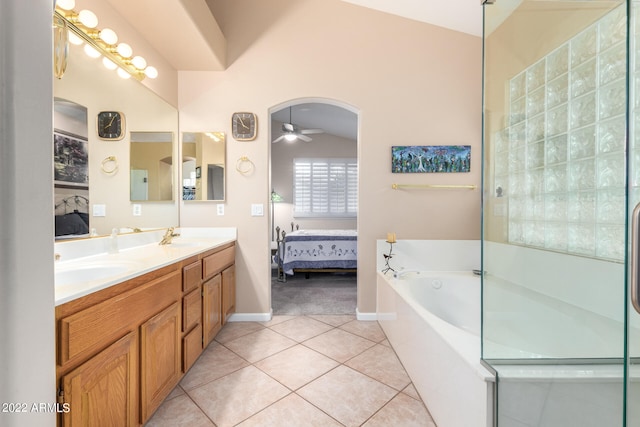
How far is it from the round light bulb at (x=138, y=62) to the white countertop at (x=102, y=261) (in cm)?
125

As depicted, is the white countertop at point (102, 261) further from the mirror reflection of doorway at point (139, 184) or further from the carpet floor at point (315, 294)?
the carpet floor at point (315, 294)

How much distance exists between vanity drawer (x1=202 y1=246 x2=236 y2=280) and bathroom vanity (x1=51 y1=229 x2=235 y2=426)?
13 millimetres

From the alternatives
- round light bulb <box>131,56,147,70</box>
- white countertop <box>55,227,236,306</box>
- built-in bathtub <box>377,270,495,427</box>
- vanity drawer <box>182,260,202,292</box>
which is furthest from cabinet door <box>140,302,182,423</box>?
round light bulb <box>131,56,147,70</box>

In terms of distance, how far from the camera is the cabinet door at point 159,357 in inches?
50.4

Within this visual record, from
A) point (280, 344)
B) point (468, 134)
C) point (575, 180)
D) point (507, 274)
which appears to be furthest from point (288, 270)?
point (575, 180)

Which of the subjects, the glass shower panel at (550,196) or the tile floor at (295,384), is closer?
the glass shower panel at (550,196)

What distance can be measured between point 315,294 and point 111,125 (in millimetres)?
2677

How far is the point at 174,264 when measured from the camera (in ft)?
5.17

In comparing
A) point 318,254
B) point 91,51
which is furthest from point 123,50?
point 318,254

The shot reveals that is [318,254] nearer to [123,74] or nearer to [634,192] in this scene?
[123,74]

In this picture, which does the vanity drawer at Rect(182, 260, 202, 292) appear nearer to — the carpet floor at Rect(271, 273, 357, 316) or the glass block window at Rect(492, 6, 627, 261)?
the carpet floor at Rect(271, 273, 357, 316)

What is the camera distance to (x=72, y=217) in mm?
1517

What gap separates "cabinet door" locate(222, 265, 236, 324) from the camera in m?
2.33

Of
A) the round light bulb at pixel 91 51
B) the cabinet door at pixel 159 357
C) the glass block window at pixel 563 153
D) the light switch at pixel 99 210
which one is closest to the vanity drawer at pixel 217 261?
the cabinet door at pixel 159 357
